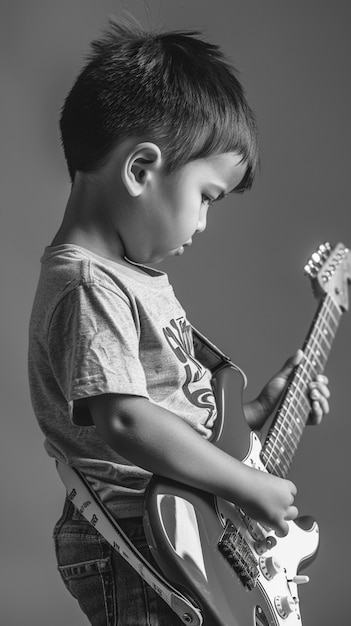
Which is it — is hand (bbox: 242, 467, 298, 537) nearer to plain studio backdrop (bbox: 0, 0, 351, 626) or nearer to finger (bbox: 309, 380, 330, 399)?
finger (bbox: 309, 380, 330, 399)

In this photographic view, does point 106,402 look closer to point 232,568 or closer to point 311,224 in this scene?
point 232,568

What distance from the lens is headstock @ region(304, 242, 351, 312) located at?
5.29ft

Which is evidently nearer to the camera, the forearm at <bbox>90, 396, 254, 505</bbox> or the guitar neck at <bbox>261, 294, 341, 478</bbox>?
the forearm at <bbox>90, 396, 254, 505</bbox>

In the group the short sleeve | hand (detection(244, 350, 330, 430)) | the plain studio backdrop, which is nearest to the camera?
the short sleeve

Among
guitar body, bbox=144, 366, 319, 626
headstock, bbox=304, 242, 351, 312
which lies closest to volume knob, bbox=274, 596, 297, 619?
guitar body, bbox=144, 366, 319, 626

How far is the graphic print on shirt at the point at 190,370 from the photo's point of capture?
1.15 m

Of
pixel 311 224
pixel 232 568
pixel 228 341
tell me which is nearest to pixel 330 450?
pixel 228 341

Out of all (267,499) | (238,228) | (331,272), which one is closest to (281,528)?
(267,499)

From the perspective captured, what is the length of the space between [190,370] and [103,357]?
201mm

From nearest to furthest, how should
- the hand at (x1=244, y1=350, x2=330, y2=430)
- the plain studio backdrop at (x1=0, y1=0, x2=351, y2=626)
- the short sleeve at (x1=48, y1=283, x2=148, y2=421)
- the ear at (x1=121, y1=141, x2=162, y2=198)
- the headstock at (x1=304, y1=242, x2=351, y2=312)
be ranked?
1. the short sleeve at (x1=48, y1=283, x2=148, y2=421)
2. the ear at (x1=121, y1=141, x2=162, y2=198)
3. the hand at (x1=244, y1=350, x2=330, y2=430)
4. the headstock at (x1=304, y1=242, x2=351, y2=312)
5. the plain studio backdrop at (x1=0, y1=0, x2=351, y2=626)

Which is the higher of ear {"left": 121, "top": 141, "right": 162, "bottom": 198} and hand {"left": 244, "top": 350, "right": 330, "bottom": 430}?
ear {"left": 121, "top": 141, "right": 162, "bottom": 198}

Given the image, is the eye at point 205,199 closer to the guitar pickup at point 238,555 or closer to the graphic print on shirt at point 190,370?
the graphic print on shirt at point 190,370

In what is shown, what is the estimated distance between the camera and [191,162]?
112 centimetres

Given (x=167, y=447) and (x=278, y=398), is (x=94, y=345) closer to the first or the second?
(x=167, y=447)
